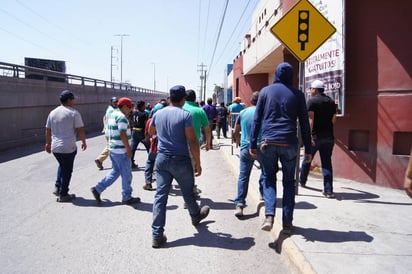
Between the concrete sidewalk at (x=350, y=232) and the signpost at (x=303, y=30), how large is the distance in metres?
1.10

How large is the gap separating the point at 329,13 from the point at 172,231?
5.45m

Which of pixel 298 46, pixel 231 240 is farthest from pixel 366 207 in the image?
pixel 298 46

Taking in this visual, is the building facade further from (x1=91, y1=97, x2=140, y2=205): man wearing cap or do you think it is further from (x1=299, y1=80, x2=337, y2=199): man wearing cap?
(x1=91, y1=97, x2=140, y2=205): man wearing cap

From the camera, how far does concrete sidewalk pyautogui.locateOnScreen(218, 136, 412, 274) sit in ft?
11.8

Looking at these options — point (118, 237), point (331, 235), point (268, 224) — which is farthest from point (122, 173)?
point (331, 235)

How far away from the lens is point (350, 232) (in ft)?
14.6

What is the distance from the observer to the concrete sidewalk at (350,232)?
3.60 m

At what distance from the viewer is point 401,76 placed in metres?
6.44

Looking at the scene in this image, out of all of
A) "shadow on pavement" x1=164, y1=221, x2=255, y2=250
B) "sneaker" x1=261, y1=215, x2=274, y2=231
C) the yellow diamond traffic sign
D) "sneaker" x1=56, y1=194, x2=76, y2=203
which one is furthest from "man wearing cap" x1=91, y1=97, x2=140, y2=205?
the yellow diamond traffic sign

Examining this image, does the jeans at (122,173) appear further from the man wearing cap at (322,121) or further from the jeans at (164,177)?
the man wearing cap at (322,121)

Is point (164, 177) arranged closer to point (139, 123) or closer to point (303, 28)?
point (303, 28)

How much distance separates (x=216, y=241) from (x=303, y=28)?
11.8 ft

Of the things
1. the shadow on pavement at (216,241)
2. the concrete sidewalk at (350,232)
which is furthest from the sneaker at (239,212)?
the shadow on pavement at (216,241)

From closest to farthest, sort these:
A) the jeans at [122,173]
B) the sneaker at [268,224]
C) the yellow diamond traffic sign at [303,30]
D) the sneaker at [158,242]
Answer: the sneaker at [158,242] < the sneaker at [268,224] < the yellow diamond traffic sign at [303,30] < the jeans at [122,173]
